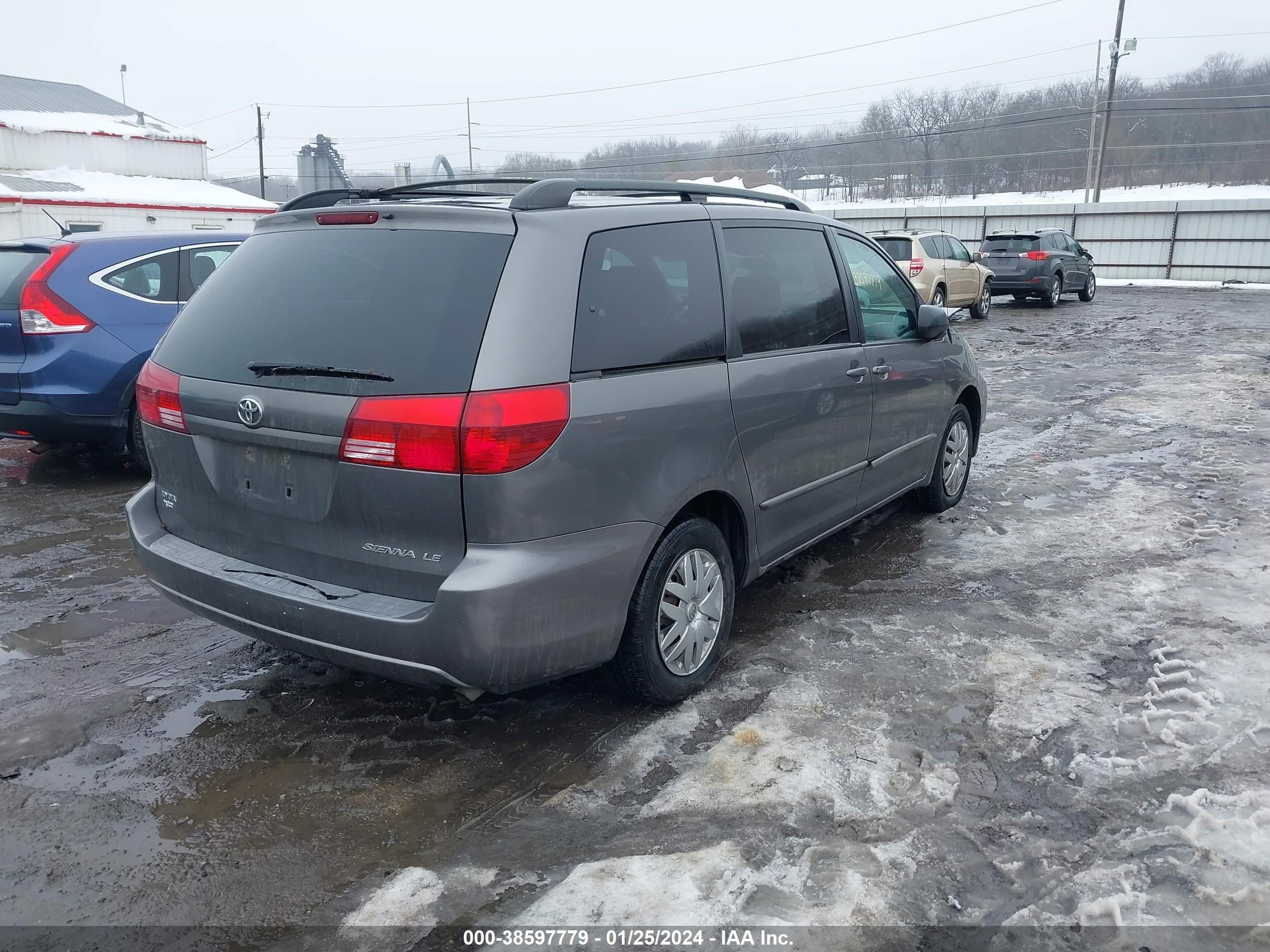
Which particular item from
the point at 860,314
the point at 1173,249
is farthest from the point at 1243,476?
the point at 1173,249

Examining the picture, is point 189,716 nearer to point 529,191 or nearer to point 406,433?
point 406,433

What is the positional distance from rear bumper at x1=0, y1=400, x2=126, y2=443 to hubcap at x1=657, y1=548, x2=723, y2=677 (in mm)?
4639

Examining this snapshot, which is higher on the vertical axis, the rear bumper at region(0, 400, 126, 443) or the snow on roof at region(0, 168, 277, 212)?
the snow on roof at region(0, 168, 277, 212)

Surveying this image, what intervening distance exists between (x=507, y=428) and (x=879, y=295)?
284 cm

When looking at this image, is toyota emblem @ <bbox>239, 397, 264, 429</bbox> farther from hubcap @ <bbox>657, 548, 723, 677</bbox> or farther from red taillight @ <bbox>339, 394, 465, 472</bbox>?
hubcap @ <bbox>657, 548, 723, 677</bbox>

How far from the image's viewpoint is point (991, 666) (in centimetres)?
386

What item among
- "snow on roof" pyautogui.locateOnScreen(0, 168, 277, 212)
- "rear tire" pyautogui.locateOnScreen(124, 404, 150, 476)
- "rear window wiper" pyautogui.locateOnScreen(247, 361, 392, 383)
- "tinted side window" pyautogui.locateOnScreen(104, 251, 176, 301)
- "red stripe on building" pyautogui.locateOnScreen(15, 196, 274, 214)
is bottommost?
"rear tire" pyautogui.locateOnScreen(124, 404, 150, 476)

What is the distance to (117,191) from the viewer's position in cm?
2869

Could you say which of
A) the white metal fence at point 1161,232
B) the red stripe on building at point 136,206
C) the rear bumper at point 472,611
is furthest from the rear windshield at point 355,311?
the white metal fence at point 1161,232

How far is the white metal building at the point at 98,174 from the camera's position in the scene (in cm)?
2522

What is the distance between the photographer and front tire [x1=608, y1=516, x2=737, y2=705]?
10.6 feet

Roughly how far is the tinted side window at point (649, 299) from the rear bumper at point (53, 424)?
4530 mm

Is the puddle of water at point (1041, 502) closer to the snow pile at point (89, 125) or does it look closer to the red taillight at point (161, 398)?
the red taillight at point (161, 398)

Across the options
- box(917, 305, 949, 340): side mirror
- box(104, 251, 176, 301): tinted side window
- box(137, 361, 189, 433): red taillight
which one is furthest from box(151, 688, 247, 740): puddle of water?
box(104, 251, 176, 301): tinted side window
